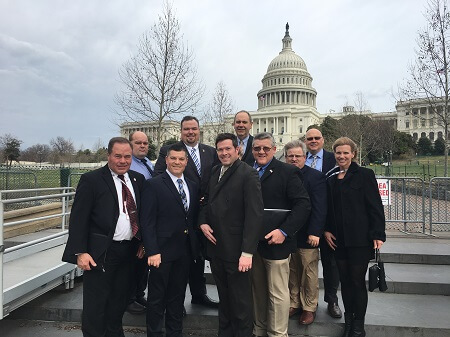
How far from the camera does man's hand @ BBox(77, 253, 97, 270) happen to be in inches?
127

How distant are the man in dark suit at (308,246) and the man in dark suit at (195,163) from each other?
3.71ft

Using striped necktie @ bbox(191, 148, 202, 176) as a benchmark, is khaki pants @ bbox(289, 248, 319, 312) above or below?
below

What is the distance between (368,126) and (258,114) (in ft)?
214

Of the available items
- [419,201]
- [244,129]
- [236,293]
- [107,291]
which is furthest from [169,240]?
[419,201]

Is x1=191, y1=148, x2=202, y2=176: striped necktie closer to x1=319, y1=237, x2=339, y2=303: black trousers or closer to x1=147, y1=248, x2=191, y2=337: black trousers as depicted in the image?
x1=147, y1=248, x2=191, y2=337: black trousers

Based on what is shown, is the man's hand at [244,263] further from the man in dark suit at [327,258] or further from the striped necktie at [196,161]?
the striped necktie at [196,161]

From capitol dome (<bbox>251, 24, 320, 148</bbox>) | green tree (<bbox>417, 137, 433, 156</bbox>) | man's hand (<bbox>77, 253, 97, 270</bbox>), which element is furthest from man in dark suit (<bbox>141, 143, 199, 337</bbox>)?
capitol dome (<bbox>251, 24, 320, 148</bbox>)

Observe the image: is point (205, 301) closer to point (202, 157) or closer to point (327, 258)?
point (327, 258)

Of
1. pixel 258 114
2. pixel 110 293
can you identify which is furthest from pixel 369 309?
pixel 258 114

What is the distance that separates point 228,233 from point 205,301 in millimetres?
1829

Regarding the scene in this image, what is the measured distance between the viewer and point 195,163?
180 inches

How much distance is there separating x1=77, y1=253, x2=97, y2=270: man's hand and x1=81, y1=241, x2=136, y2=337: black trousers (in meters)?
0.09

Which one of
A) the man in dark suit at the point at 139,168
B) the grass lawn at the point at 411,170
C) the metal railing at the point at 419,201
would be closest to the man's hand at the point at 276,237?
the man in dark suit at the point at 139,168

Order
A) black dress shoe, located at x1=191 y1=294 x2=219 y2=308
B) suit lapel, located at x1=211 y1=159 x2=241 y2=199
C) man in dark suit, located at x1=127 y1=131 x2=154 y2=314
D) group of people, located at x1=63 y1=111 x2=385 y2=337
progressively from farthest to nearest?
black dress shoe, located at x1=191 y1=294 x2=219 y2=308
man in dark suit, located at x1=127 y1=131 x2=154 y2=314
suit lapel, located at x1=211 y1=159 x2=241 y2=199
group of people, located at x1=63 y1=111 x2=385 y2=337
